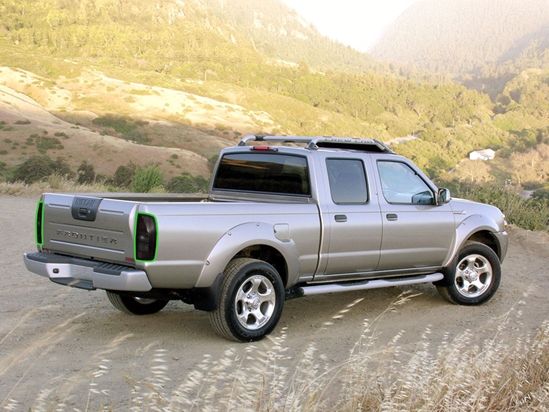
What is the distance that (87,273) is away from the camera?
5.28 m

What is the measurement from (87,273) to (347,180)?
277cm

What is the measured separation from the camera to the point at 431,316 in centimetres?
702

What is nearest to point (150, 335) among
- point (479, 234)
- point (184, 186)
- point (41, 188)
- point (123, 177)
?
point (479, 234)

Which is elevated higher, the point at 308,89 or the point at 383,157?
the point at 308,89

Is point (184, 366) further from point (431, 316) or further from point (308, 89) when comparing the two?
point (308, 89)

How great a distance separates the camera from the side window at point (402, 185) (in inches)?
274

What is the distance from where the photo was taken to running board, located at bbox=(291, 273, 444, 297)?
612 centimetres

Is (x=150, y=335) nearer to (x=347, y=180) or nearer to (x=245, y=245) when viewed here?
(x=245, y=245)

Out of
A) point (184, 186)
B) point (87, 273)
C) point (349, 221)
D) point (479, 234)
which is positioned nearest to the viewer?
point (87, 273)

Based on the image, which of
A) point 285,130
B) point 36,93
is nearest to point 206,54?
point 285,130

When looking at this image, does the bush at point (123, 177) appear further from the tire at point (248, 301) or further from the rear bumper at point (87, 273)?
the tire at point (248, 301)

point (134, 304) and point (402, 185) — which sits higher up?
point (402, 185)

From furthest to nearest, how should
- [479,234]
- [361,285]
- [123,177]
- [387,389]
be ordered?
1. [123,177]
2. [479,234]
3. [361,285]
4. [387,389]

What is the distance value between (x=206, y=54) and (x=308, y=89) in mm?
23014
